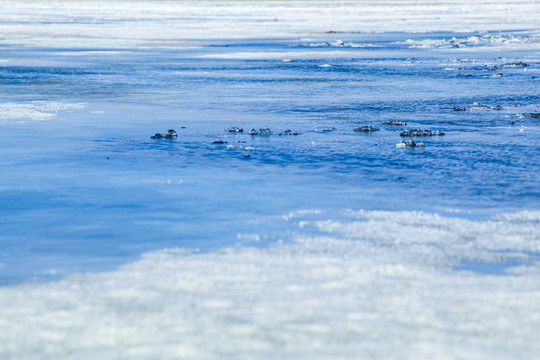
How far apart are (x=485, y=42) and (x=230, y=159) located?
2200 centimetres

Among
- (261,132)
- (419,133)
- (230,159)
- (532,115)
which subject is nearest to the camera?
(230,159)

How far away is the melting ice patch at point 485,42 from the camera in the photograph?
27.1m

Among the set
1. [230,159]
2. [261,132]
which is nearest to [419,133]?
[261,132]

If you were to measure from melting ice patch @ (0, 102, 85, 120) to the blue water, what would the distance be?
0.87 ft

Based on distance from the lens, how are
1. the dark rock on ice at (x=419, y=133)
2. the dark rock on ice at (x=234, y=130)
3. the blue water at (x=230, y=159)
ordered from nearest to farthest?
the blue water at (x=230, y=159) → the dark rock on ice at (x=419, y=133) → the dark rock on ice at (x=234, y=130)

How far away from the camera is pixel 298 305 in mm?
4660

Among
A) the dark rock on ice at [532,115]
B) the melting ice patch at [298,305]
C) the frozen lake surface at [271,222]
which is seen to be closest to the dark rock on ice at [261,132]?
the frozen lake surface at [271,222]

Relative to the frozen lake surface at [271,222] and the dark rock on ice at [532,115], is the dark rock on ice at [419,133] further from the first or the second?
the dark rock on ice at [532,115]

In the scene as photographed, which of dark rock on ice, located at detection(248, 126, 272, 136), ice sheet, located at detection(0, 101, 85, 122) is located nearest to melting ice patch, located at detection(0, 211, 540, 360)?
dark rock on ice, located at detection(248, 126, 272, 136)

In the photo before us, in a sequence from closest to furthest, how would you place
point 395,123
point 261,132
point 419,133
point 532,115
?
point 419,133, point 261,132, point 395,123, point 532,115

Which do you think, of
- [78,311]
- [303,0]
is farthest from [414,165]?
[303,0]

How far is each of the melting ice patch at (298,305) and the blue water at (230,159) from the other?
1.67 feet

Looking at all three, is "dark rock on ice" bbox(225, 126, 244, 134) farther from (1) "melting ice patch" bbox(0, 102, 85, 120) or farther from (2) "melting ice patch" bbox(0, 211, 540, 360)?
(2) "melting ice patch" bbox(0, 211, 540, 360)

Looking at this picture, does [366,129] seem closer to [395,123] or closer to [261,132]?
[395,123]
